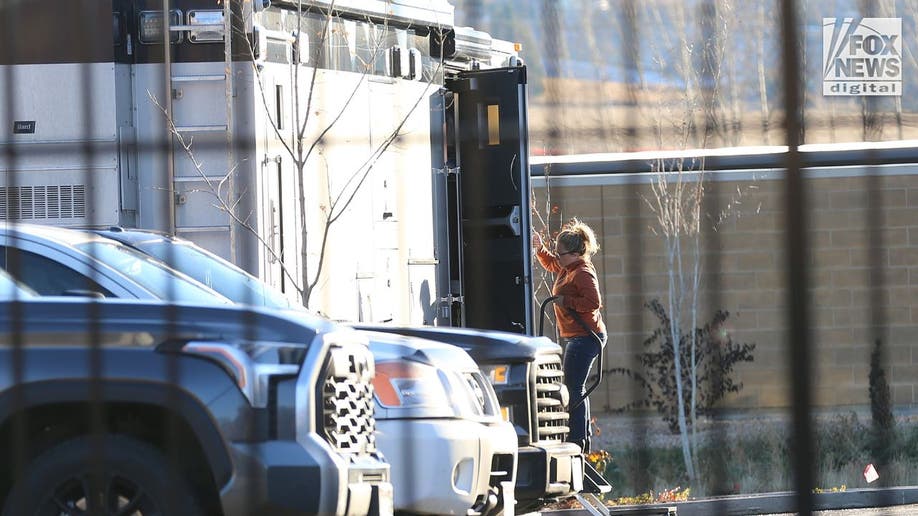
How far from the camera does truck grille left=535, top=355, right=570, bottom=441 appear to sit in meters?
8.25

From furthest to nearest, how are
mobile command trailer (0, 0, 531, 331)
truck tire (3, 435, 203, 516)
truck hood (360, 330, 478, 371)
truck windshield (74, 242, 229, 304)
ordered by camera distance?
mobile command trailer (0, 0, 531, 331) < truck hood (360, 330, 478, 371) < truck windshield (74, 242, 229, 304) < truck tire (3, 435, 203, 516)

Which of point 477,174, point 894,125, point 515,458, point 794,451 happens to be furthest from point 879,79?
point 477,174

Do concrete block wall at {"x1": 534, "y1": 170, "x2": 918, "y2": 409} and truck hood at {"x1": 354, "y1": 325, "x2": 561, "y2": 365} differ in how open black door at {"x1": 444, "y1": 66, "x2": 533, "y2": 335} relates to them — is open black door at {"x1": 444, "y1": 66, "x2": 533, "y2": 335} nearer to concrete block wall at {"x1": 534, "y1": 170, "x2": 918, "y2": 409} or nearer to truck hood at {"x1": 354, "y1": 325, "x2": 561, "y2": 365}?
concrete block wall at {"x1": 534, "y1": 170, "x2": 918, "y2": 409}

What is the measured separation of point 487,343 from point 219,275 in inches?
68.3

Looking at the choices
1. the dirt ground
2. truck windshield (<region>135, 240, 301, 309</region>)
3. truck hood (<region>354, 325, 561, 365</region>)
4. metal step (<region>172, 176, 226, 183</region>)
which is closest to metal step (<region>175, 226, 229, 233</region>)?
metal step (<region>172, 176, 226, 183</region>)

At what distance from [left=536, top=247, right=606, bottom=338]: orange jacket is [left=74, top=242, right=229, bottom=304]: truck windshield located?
2.67 m

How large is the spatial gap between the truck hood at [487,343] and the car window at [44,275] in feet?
7.48

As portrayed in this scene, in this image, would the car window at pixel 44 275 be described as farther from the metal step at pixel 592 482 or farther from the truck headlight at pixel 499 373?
the metal step at pixel 592 482

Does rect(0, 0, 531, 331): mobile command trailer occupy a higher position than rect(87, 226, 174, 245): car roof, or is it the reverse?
rect(0, 0, 531, 331): mobile command trailer

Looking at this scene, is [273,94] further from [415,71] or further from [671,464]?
[671,464]

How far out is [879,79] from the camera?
13.2 ft

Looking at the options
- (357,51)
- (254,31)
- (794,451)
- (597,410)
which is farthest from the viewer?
(597,410)

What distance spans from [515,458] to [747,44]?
12.3 ft

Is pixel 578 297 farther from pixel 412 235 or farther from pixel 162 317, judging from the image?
pixel 162 317
